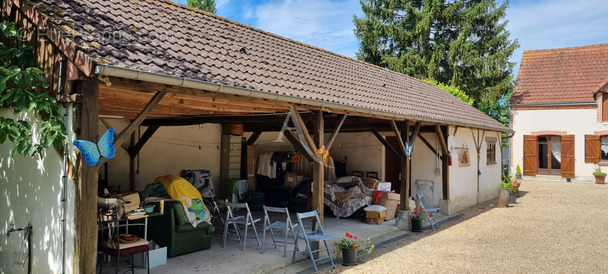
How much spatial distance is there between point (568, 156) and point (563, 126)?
1340 mm

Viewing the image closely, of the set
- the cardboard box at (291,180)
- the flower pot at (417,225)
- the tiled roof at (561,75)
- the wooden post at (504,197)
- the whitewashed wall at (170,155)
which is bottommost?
the flower pot at (417,225)

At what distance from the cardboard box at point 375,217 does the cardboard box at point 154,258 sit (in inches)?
177

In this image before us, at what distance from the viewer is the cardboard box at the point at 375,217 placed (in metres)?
8.86

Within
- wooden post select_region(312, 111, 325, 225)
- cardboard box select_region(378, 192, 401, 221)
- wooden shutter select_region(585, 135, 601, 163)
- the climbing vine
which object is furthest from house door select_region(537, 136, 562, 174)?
the climbing vine

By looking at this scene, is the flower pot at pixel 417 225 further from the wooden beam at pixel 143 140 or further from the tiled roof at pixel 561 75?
the tiled roof at pixel 561 75

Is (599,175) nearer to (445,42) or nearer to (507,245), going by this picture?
(445,42)

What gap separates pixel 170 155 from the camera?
9.60 metres

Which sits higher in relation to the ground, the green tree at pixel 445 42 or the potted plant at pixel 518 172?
the green tree at pixel 445 42

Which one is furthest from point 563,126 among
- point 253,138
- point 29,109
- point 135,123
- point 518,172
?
point 29,109

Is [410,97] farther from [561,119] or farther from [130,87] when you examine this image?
[561,119]

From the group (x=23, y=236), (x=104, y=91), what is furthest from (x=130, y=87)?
(x=23, y=236)

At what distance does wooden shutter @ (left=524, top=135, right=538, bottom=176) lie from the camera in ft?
64.9

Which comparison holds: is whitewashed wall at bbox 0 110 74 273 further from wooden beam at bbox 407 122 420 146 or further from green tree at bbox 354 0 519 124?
green tree at bbox 354 0 519 124

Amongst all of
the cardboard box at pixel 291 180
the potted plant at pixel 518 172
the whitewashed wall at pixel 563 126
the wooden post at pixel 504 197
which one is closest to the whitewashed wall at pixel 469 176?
the wooden post at pixel 504 197
